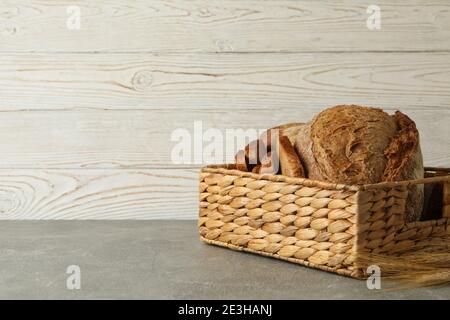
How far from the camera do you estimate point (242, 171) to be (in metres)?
1.23

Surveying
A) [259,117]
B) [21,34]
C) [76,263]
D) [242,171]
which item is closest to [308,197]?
[242,171]

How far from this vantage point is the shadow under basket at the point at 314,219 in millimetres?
1030

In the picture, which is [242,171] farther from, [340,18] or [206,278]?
[340,18]

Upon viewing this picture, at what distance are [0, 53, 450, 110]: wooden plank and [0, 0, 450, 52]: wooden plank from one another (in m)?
0.03

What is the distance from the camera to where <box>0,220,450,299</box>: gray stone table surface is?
0.98 m

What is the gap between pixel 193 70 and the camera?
1662 mm

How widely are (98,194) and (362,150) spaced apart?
2.80 feet

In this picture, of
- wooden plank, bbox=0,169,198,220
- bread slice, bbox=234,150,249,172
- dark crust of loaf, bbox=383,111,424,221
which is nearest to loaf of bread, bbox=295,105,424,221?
dark crust of loaf, bbox=383,111,424,221

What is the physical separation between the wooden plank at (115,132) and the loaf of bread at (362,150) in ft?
1.70

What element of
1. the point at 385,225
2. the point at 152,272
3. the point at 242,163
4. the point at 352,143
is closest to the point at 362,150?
the point at 352,143

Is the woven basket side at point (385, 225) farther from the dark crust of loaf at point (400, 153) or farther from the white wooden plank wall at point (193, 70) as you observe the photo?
the white wooden plank wall at point (193, 70)

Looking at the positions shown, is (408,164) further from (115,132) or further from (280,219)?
(115,132)
